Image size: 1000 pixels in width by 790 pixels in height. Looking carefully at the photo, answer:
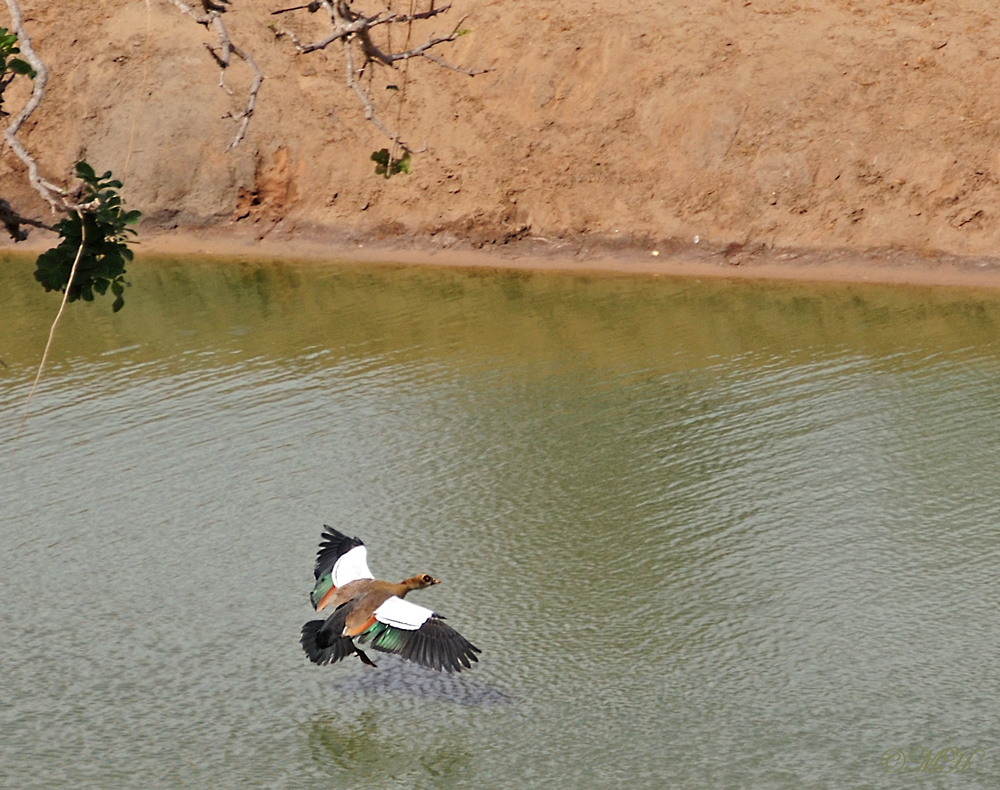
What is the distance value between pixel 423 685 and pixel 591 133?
14.2 metres

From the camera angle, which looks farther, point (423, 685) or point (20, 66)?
point (423, 685)

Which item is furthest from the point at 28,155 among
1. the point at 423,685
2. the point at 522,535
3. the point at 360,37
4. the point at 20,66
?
the point at 522,535

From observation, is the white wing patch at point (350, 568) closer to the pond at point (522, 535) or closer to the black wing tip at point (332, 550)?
the black wing tip at point (332, 550)

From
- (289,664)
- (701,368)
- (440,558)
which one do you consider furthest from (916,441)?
(289,664)

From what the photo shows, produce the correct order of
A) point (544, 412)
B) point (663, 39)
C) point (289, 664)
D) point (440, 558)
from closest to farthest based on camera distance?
1. point (289, 664)
2. point (440, 558)
3. point (544, 412)
4. point (663, 39)

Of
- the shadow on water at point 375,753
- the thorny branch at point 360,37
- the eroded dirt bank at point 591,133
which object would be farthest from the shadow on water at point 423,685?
the eroded dirt bank at point 591,133

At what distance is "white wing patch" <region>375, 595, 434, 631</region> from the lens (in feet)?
26.2

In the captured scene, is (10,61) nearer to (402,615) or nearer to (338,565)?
(402,615)

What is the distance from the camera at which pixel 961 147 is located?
20.4 meters

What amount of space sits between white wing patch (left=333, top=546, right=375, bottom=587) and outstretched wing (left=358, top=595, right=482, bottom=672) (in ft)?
1.83

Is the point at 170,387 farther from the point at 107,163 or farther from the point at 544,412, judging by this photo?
the point at 107,163

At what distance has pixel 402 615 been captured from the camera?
8.04 m

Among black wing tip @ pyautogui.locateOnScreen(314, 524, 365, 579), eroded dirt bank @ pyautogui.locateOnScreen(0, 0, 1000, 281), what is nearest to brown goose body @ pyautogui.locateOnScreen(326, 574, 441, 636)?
black wing tip @ pyautogui.locateOnScreen(314, 524, 365, 579)

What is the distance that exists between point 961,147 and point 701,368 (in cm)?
725
